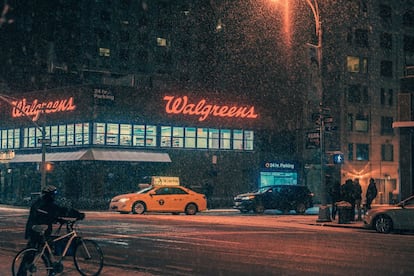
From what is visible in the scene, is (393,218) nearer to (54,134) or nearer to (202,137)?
(202,137)

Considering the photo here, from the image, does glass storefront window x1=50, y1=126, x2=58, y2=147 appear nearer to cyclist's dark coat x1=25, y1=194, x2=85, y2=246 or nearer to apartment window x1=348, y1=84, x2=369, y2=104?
apartment window x1=348, y1=84, x2=369, y2=104

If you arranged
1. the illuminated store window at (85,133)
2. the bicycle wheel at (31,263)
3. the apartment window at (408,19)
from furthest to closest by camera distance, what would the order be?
1. the apartment window at (408,19)
2. the illuminated store window at (85,133)
3. the bicycle wheel at (31,263)

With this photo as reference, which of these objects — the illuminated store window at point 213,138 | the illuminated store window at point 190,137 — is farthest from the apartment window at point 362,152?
the illuminated store window at point 190,137

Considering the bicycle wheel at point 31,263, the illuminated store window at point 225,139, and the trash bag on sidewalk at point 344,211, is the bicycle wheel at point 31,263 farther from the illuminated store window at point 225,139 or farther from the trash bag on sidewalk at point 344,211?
the illuminated store window at point 225,139

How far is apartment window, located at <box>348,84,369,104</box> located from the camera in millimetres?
65688

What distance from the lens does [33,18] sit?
264ft

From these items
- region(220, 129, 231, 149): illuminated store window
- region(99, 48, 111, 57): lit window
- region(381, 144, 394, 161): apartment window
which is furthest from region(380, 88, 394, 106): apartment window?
region(99, 48, 111, 57): lit window

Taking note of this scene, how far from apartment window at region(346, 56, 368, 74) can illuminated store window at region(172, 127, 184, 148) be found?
2402cm

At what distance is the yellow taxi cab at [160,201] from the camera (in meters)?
33.4

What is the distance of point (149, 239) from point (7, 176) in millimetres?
40171

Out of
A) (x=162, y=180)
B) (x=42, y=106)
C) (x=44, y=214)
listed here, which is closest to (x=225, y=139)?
(x=162, y=180)

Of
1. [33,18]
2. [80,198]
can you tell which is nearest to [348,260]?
[80,198]

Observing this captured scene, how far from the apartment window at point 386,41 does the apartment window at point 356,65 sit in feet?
11.0

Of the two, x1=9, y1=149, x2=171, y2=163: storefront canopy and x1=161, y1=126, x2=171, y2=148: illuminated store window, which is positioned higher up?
x1=161, y1=126, x2=171, y2=148: illuminated store window
